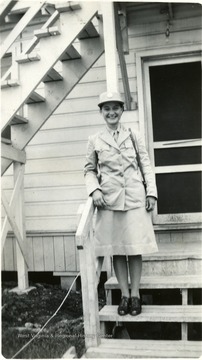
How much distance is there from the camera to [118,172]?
3432 mm

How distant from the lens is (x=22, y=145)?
5.14 metres

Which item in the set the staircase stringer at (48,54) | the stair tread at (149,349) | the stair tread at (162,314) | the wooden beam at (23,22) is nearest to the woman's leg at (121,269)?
the stair tread at (162,314)

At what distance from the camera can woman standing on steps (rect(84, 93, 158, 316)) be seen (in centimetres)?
335

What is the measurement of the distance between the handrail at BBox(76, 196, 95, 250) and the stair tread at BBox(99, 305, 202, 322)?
2.52 ft

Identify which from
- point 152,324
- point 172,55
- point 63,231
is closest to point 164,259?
point 152,324

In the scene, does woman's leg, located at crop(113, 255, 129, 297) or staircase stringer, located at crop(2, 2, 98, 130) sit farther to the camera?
staircase stringer, located at crop(2, 2, 98, 130)

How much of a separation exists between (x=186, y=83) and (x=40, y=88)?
1979 mm

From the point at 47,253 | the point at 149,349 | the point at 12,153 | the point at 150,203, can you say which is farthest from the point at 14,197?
the point at 149,349

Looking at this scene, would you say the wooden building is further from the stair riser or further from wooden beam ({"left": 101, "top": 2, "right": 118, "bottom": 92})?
wooden beam ({"left": 101, "top": 2, "right": 118, "bottom": 92})

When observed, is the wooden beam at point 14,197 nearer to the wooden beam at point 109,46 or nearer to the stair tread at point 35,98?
the stair tread at point 35,98

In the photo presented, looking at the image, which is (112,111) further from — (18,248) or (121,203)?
(18,248)

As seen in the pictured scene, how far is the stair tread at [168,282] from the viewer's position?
360 centimetres

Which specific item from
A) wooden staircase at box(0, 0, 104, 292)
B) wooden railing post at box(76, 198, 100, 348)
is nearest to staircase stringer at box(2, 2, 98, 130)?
wooden staircase at box(0, 0, 104, 292)

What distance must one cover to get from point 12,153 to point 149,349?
2.87 m
